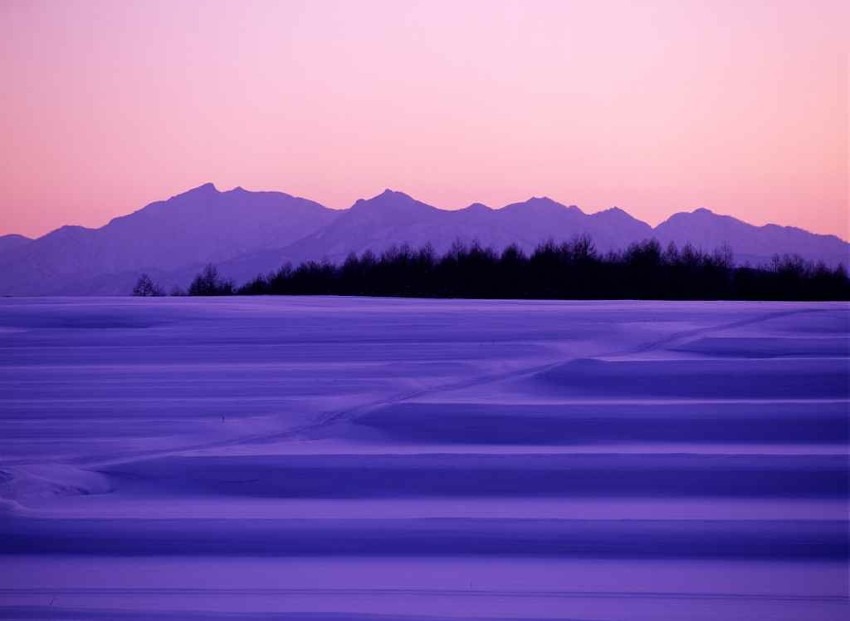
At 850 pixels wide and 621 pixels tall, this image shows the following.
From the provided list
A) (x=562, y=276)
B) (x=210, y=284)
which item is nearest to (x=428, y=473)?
(x=210, y=284)

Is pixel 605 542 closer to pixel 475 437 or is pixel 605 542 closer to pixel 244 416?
pixel 475 437

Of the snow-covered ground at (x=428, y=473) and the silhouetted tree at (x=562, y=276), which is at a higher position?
the silhouetted tree at (x=562, y=276)

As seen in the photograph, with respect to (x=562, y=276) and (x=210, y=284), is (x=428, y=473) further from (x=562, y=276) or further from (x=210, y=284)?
(x=562, y=276)

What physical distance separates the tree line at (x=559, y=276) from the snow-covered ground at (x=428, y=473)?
7.49 metres

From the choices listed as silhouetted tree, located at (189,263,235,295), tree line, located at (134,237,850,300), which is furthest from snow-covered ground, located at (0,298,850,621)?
tree line, located at (134,237,850,300)

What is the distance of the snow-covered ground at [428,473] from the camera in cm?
176

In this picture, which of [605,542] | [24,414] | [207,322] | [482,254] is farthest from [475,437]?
[482,254]

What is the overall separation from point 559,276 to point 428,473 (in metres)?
9.92

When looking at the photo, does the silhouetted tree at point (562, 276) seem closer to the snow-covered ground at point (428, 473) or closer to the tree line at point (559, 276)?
the tree line at point (559, 276)

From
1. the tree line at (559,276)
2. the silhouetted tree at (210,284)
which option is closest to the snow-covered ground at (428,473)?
the silhouetted tree at (210,284)

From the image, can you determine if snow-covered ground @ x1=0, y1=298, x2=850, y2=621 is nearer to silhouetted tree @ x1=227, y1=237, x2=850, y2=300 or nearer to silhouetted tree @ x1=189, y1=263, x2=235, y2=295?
silhouetted tree @ x1=189, y1=263, x2=235, y2=295

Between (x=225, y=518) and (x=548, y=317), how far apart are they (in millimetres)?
→ 2228

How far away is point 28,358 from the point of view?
3.42 meters

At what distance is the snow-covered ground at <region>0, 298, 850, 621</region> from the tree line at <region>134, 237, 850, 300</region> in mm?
7495
